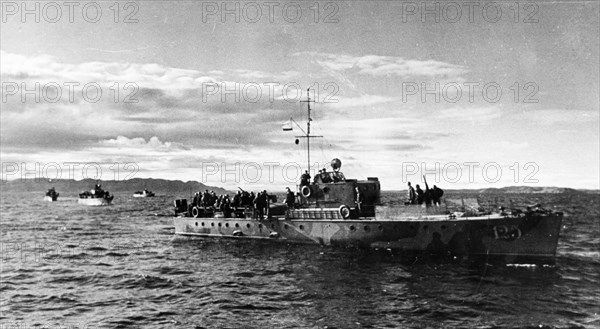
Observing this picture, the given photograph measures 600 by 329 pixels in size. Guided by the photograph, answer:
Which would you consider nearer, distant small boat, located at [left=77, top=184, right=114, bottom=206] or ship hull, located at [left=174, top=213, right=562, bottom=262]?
ship hull, located at [left=174, top=213, right=562, bottom=262]

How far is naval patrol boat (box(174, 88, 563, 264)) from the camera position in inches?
857

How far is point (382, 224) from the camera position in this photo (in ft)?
80.7

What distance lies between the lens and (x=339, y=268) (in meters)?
21.9

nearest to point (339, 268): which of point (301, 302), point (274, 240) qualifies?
point (301, 302)

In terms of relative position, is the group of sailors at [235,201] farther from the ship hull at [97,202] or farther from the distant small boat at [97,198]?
the distant small boat at [97,198]

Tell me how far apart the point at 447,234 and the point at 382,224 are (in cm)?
342

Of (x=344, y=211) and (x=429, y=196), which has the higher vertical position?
(x=429, y=196)

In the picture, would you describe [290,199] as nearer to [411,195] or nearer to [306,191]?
[306,191]

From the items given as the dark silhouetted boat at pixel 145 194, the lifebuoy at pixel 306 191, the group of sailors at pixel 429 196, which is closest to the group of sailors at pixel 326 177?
the lifebuoy at pixel 306 191

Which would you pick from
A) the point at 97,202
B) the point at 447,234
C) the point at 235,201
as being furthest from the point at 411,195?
the point at 97,202

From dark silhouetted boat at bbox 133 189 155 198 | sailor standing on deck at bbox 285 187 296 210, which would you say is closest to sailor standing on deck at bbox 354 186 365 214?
sailor standing on deck at bbox 285 187 296 210

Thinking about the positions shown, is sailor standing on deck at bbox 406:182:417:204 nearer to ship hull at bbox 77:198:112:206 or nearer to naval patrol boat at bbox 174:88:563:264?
naval patrol boat at bbox 174:88:563:264

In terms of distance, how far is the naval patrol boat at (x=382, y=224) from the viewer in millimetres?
21766

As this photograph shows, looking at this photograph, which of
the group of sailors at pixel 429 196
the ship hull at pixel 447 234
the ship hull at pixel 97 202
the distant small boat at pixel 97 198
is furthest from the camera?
the distant small boat at pixel 97 198
